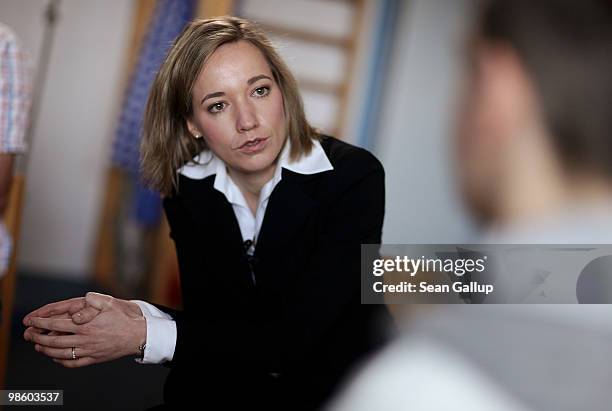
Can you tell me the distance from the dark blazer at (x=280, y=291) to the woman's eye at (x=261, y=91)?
0.50 ft

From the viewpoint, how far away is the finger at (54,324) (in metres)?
1.04

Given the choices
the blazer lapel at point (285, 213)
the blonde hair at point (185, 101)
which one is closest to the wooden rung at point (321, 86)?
the blonde hair at point (185, 101)

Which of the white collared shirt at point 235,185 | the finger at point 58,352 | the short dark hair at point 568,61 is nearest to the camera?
the short dark hair at point 568,61

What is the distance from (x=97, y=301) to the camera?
107 cm

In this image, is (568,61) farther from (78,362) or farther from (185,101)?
(185,101)

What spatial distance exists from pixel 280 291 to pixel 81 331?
16.3 inches

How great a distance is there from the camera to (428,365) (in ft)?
1.90

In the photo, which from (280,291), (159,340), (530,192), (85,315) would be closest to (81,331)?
(85,315)

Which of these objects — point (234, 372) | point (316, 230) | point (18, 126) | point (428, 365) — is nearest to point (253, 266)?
point (316, 230)

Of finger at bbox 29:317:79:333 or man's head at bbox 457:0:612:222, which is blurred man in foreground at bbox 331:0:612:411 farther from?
finger at bbox 29:317:79:333

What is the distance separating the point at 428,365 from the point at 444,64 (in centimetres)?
367

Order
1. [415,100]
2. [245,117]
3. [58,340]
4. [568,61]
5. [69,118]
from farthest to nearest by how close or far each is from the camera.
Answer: [415,100] → [69,118] → [245,117] → [58,340] → [568,61]

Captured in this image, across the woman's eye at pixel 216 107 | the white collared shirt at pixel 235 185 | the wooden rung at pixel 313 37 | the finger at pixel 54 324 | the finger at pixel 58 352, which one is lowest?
the finger at pixel 58 352

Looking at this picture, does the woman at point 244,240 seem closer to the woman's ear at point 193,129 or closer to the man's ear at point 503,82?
the woman's ear at point 193,129
